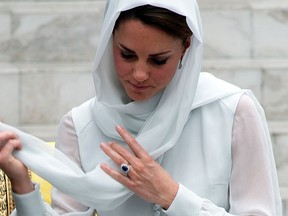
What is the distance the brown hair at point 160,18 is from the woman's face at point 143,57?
0.6 inches

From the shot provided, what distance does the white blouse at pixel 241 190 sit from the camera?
3551mm

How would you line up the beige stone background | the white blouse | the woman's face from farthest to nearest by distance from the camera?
the beige stone background → the white blouse → the woman's face

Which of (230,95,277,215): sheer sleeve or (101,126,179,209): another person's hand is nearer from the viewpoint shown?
(101,126,179,209): another person's hand

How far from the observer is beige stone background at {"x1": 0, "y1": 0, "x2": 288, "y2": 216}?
6.41 m

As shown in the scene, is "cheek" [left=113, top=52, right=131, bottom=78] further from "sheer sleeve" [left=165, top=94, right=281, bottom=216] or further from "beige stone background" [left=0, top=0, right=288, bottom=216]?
"beige stone background" [left=0, top=0, right=288, bottom=216]

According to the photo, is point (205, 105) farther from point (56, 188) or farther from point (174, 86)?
point (56, 188)

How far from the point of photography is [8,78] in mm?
6473

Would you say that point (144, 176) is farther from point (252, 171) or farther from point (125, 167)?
point (252, 171)

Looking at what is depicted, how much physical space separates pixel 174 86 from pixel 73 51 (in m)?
3.03

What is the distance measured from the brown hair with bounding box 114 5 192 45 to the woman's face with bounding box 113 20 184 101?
0.02 m

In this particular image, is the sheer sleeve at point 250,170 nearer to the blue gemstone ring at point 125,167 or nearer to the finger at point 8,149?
the blue gemstone ring at point 125,167

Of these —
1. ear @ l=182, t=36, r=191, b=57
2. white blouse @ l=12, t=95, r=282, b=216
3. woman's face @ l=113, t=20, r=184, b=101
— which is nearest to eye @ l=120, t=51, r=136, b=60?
woman's face @ l=113, t=20, r=184, b=101

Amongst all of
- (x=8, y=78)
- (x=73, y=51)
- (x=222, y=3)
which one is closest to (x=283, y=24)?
(x=222, y=3)

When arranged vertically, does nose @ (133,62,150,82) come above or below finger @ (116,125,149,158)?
above
